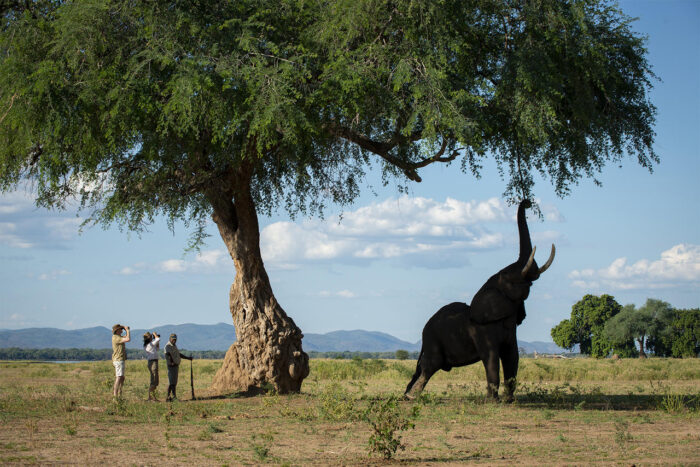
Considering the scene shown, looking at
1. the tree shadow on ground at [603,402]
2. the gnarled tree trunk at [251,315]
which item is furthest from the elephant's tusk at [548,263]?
the gnarled tree trunk at [251,315]

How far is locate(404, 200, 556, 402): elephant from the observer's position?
55.2 ft

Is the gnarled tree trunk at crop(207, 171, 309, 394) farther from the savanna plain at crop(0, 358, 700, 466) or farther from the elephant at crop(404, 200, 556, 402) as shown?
the elephant at crop(404, 200, 556, 402)

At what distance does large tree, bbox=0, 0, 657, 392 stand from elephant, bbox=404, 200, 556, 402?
8.22ft

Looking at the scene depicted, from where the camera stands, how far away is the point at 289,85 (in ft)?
50.3

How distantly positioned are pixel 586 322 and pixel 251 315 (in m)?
85.2

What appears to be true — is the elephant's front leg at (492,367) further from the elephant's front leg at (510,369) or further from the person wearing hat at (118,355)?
the person wearing hat at (118,355)

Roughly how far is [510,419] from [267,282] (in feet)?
24.7

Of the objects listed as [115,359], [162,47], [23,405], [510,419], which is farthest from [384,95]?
[23,405]

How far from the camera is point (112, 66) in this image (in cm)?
1588

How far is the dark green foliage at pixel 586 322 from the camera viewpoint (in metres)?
97.1

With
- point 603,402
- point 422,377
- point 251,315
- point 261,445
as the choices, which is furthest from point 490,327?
point 261,445

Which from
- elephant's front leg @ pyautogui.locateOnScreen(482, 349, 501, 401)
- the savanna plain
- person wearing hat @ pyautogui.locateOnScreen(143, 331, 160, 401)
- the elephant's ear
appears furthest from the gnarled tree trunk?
elephant's front leg @ pyautogui.locateOnScreen(482, 349, 501, 401)

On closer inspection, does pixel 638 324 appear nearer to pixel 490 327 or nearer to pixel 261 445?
pixel 490 327

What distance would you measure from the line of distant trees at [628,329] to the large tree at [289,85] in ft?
233
